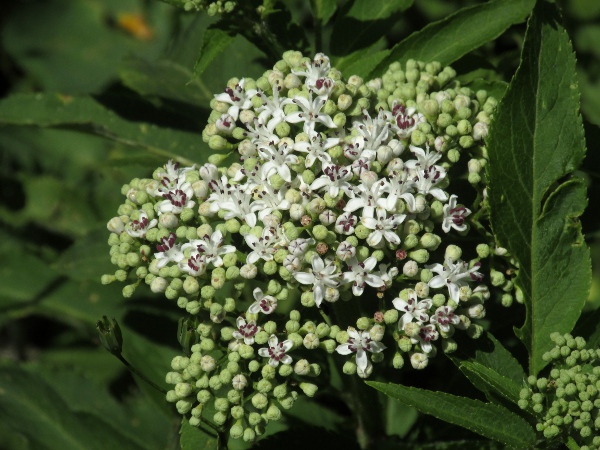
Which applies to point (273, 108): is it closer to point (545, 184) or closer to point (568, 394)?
point (545, 184)

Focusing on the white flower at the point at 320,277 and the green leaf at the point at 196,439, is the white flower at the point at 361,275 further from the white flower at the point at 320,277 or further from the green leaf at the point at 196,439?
the green leaf at the point at 196,439

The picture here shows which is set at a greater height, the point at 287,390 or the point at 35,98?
the point at 35,98

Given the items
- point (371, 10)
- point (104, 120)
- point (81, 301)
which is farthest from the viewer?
point (81, 301)

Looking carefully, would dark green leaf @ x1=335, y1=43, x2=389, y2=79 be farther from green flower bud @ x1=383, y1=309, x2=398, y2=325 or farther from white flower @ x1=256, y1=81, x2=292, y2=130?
green flower bud @ x1=383, y1=309, x2=398, y2=325

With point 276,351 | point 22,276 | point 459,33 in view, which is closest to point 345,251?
point 276,351

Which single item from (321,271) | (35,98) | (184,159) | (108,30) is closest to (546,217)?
(321,271)

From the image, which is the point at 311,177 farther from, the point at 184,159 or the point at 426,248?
the point at 184,159
